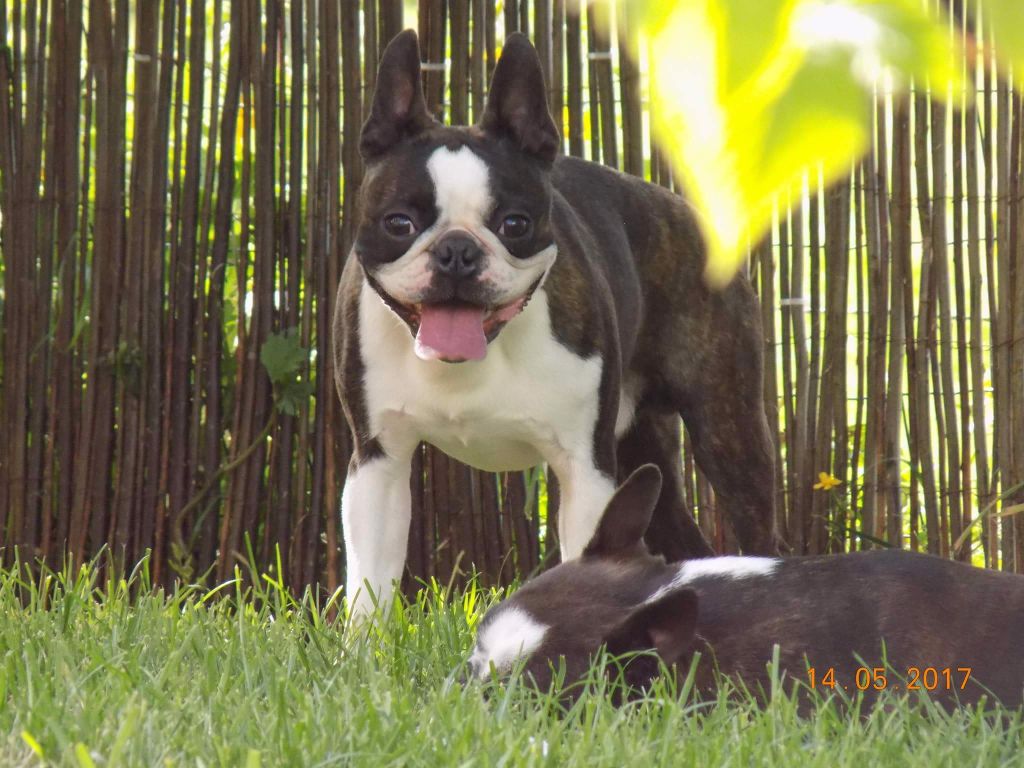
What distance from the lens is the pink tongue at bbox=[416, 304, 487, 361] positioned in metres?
2.97

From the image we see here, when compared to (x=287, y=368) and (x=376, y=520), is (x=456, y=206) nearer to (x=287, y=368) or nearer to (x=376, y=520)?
(x=376, y=520)

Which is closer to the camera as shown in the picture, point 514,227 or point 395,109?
point 514,227

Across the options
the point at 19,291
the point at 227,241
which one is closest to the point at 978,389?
the point at 227,241

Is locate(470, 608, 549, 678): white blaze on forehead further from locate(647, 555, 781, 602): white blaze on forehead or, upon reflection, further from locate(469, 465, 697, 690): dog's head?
locate(647, 555, 781, 602): white blaze on forehead

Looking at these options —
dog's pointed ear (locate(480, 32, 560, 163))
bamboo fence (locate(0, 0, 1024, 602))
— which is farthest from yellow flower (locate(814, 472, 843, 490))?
dog's pointed ear (locate(480, 32, 560, 163))

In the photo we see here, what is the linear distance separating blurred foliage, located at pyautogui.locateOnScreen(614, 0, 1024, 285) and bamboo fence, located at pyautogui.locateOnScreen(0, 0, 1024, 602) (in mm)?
3576

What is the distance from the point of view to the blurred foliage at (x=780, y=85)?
670 mm

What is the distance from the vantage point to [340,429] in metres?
4.39

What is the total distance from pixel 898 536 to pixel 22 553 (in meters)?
2.72

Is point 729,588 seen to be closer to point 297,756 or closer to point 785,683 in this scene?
point 785,683

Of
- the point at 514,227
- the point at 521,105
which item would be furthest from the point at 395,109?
the point at 514,227

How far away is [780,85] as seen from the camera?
0.68 meters

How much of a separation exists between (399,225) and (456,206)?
0.43ft

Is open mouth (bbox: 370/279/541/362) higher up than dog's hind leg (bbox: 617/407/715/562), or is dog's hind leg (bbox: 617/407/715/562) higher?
open mouth (bbox: 370/279/541/362)
